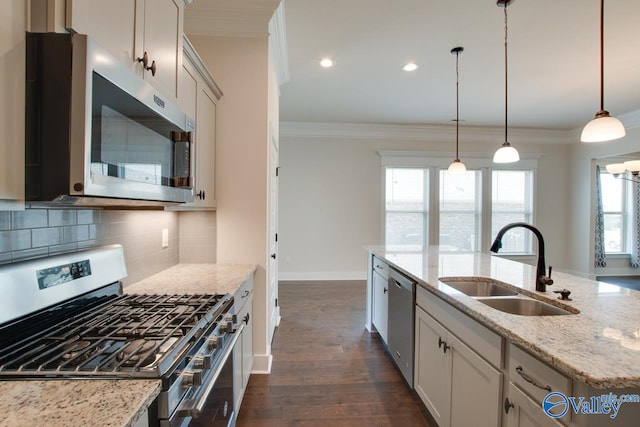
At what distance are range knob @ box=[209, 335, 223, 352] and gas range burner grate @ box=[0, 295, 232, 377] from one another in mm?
63

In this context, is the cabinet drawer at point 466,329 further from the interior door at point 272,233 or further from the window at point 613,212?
the window at point 613,212

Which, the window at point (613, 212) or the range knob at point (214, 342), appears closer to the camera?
the range knob at point (214, 342)

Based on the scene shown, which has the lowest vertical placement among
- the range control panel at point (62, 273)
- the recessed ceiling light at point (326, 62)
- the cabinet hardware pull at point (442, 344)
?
the cabinet hardware pull at point (442, 344)

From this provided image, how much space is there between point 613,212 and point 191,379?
8.28 meters

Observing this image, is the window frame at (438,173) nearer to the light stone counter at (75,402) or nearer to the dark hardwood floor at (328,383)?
the dark hardwood floor at (328,383)

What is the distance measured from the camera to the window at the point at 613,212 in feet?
20.3

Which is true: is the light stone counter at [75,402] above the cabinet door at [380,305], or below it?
above

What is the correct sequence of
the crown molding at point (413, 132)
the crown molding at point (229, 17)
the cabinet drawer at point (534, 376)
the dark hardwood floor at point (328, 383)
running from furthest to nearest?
the crown molding at point (413, 132)
the crown molding at point (229, 17)
the dark hardwood floor at point (328, 383)
the cabinet drawer at point (534, 376)

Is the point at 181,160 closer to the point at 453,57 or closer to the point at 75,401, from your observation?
the point at 75,401

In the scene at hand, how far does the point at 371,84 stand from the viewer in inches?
151

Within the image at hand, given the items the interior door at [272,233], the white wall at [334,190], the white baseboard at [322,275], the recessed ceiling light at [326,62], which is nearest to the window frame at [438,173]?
the white wall at [334,190]

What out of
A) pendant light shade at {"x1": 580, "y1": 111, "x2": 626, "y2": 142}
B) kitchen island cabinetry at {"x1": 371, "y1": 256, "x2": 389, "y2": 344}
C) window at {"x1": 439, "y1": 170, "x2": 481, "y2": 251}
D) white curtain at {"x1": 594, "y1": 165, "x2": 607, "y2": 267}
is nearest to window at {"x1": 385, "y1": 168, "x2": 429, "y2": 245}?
window at {"x1": 439, "y1": 170, "x2": 481, "y2": 251}

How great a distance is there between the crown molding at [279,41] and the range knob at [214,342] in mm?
2256

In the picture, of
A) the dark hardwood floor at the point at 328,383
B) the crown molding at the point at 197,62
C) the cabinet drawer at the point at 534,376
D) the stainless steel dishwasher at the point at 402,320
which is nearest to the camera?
the cabinet drawer at the point at 534,376
